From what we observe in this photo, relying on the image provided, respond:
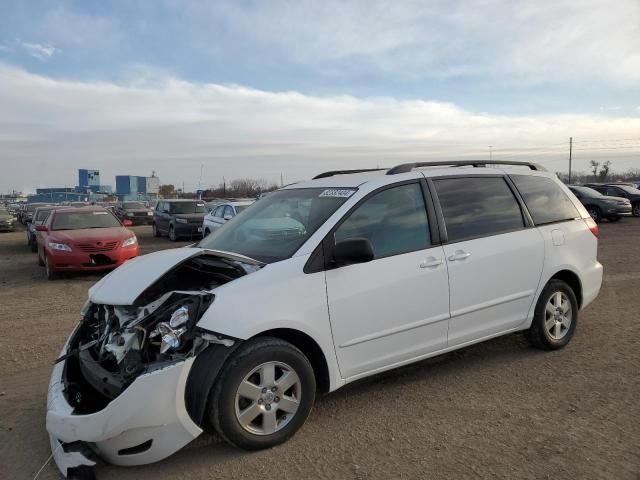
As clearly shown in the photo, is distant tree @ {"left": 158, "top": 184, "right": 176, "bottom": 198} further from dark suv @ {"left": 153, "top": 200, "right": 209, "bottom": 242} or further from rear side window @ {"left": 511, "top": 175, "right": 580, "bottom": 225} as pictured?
rear side window @ {"left": 511, "top": 175, "right": 580, "bottom": 225}

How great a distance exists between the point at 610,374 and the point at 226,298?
3.30 meters

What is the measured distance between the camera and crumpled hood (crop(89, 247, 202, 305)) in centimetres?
334

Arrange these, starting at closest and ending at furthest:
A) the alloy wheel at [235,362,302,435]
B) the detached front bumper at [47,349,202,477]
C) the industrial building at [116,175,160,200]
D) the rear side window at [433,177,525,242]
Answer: the detached front bumper at [47,349,202,477]
the alloy wheel at [235,362,302,435]
the rear side window at [433,177,525,242]
the industrial building at [116,175,160,200]

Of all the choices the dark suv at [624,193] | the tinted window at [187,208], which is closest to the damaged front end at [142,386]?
the tinted window at [187,208]

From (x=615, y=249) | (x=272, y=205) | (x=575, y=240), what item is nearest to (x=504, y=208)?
(x=575, y=240)

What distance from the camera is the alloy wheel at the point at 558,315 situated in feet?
15.8

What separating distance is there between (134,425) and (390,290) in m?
1.86

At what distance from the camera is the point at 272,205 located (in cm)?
457

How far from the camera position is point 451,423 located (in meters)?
3.54

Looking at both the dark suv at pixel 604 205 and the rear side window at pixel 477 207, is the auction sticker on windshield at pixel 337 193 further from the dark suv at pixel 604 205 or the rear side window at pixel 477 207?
the dark suv at pixel 604 205

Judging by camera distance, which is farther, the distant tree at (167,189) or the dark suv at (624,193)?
the distant tree at (167,189)

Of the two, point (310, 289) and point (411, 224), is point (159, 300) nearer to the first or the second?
point (310, 289)

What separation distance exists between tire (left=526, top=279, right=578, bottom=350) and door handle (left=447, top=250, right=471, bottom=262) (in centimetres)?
111

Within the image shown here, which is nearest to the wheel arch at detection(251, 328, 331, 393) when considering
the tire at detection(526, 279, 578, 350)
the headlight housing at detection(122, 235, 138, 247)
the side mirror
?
the side mirror
